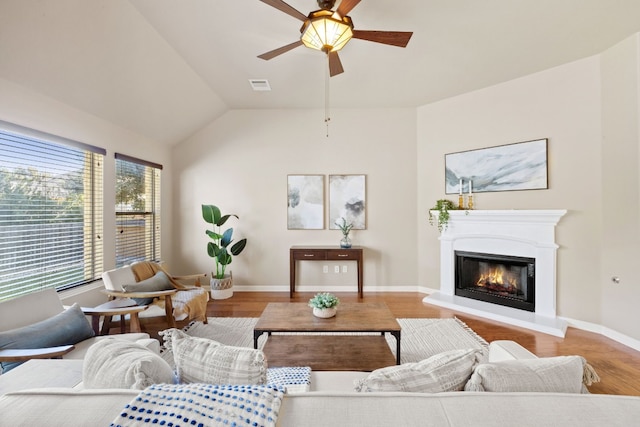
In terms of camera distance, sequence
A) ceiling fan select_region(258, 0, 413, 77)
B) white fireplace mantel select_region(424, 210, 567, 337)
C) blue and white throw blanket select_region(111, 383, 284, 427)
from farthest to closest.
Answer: white fireplace mantel select_region(424, 210, 567, 337) → ceiling fan select_region(258, 0, 413, 77) → blue and white throw blanket select_region(111, 383, 284, 427)

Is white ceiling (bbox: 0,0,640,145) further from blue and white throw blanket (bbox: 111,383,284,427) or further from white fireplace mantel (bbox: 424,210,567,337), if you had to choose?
blue and white throw blanket (bbox: 111,383,284,427)

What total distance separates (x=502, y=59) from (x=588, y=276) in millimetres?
2742

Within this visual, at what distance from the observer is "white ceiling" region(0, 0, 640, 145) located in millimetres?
2234

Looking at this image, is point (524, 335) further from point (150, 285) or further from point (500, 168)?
point (150, 285)

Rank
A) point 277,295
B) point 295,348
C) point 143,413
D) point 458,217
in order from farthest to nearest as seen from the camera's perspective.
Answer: point 277,295
point 458,217
point 295,348
point 143,413

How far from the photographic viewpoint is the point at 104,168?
10.8ft

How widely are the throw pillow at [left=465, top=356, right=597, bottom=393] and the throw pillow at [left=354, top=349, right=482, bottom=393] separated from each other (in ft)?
0.16

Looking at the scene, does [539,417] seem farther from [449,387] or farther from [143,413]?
[143,413]

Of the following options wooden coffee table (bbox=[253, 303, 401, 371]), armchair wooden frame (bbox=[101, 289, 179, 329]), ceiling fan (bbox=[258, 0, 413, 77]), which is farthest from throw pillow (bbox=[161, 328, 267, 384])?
ceiling fan (bbox=[258, 0, 413, 77])

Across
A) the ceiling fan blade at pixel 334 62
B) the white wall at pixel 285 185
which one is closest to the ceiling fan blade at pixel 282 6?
the ceiling fan blade at pixel 334 62

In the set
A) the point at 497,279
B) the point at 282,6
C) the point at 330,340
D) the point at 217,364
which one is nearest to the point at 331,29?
the point at 282,6

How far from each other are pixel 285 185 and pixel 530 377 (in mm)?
4092

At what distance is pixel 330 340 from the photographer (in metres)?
2.39

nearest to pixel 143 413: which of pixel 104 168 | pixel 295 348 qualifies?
pixel 295 348
